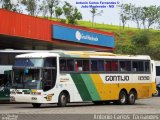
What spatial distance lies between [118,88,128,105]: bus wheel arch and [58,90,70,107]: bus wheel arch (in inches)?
168

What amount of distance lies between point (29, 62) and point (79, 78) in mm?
2823

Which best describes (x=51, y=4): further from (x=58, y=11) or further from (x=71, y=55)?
(x=71, y=55)

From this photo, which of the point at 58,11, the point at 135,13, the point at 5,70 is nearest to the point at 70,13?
the point at 58,11

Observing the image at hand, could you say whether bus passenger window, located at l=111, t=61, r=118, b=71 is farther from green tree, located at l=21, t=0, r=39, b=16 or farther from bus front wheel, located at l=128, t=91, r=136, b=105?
green tree, located at l=21, t=0, r=39, b=16

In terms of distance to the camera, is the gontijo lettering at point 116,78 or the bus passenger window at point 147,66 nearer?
the gontijo lettering at point 116,78

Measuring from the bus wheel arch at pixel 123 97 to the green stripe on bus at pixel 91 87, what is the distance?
1.94 meters

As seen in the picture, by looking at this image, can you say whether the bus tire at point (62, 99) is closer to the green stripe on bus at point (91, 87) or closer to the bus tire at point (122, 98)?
the green stripe on bus at point (91, 87)

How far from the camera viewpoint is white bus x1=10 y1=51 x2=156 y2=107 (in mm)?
25109

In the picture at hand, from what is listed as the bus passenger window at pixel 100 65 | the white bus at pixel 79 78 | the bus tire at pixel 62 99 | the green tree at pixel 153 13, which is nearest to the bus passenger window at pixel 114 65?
the white bus at pixel 79 78

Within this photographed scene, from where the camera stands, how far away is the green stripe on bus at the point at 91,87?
89.1ft

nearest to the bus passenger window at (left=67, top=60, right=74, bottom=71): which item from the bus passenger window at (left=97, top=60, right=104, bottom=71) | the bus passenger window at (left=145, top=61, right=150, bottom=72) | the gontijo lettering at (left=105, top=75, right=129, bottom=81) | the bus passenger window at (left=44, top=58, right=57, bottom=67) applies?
the bus passenger window at (left=44, top=58, right=57, bottom=67)

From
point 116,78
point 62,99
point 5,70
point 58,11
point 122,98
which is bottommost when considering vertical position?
point 122,98

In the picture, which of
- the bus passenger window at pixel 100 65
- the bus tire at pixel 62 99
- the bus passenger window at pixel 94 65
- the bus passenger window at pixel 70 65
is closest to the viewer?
the bus tire at pixel 62 99

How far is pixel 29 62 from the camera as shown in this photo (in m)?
25.6
